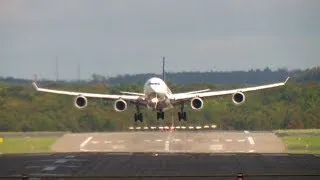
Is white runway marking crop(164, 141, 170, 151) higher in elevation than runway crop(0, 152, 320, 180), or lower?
higher

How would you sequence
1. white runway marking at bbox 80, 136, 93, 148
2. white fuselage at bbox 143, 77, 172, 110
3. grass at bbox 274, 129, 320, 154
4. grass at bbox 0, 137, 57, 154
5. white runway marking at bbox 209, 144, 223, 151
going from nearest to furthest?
white fuselage at bbox 143, 77, 172, 110, grass at bbox 274, 129, 320, 154, white runway marking at bbox 209, 144, 223, 151, grass at bbox 0, 137, 57, 154, white runway marking at bbox 80, 136, 93, 148

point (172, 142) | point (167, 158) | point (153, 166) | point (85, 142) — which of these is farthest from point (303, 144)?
point (153, 166)

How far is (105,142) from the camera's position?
101 meters

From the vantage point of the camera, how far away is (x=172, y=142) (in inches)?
3922

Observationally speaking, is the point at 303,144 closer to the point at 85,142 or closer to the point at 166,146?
the point at 166,146

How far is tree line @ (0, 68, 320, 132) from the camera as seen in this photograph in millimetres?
120438

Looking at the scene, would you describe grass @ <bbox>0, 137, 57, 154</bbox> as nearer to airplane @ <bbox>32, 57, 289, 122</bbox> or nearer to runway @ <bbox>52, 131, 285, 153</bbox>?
runway @ <bbox>52, 131, 285, 153</bbox>

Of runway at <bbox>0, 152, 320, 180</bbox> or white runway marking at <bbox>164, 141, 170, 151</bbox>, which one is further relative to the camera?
white runway marking at <bbox>164, 141, 170, 151</bbox>

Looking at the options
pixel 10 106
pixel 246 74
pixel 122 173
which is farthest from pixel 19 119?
pixel 122 173

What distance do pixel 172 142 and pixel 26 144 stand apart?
17.3 m

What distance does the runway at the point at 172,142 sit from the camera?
93.9m

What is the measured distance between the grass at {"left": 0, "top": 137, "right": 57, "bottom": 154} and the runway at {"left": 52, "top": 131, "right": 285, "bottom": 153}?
1337 millimetres

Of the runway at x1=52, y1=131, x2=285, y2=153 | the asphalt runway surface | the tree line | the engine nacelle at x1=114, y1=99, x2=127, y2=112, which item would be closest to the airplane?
the engine nacelle at x1=114, y1=99, x2=127, y2=112

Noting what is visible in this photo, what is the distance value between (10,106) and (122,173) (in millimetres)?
67664
